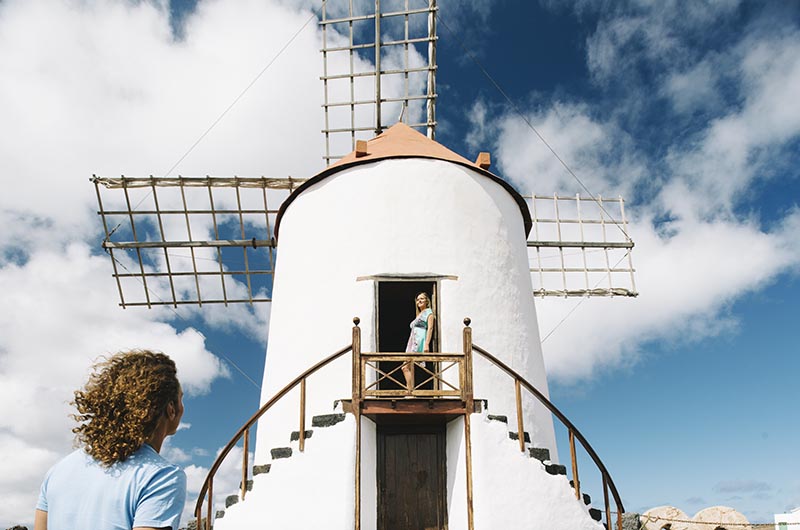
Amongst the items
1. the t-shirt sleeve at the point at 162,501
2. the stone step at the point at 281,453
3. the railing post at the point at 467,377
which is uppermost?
the railing post at the point at 467,377

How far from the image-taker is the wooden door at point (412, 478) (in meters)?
8.44

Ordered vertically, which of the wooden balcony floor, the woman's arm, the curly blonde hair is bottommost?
the curly blonde hair

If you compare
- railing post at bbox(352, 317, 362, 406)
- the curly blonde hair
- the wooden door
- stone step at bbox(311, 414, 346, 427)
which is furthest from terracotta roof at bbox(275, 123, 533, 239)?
→ the curly blonde hair

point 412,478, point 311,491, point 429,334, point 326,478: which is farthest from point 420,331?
point 311,491

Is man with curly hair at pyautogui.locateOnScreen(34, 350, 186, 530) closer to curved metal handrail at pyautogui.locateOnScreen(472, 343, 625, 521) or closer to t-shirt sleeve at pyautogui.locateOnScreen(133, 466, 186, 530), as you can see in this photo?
t-shirt sleeve at pyautogui.locateOnScreen(133, 466, 186, 530)

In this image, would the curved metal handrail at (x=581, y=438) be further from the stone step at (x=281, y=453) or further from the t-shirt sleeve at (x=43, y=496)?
the t-shirt sleeve at (x=43, y=496)

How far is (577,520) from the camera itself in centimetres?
779

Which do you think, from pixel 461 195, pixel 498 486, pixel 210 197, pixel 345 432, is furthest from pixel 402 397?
pixel 210 197

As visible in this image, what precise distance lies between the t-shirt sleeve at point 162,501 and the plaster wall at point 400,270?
7.04 metres

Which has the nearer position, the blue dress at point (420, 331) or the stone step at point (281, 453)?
the stone step at point (281, 453)

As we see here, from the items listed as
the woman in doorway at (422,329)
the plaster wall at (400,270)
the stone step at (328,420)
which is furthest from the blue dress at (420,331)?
the stone step at (328,420)

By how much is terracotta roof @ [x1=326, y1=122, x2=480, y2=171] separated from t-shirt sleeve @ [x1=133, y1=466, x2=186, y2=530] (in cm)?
872

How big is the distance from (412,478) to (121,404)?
6620 mm

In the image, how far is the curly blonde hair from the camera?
240cm
